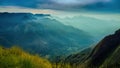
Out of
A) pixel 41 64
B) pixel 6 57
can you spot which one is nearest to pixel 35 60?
pixel 41 64

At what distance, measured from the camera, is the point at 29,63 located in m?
111

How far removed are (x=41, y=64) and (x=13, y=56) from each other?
12273 millimetres

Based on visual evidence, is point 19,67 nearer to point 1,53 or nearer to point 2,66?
point 2,66

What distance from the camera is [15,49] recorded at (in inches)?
4798

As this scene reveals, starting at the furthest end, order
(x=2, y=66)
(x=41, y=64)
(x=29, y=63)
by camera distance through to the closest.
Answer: (x=41, y=64) → (x=29, y=63) → (x=2, y=66)

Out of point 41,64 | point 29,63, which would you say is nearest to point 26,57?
point 29,63

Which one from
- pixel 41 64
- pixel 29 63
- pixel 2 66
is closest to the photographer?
pixel 2 66

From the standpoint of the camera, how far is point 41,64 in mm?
120250

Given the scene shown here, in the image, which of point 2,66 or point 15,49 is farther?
point 15,49

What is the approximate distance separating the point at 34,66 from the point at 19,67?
7.44 m

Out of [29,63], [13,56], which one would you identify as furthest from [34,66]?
[13,56]

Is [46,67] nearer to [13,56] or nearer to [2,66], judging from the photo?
[13,56]

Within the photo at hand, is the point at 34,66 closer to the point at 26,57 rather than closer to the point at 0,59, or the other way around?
the point at 26,57

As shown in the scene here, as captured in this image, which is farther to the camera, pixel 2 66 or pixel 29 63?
pixel 29 63
